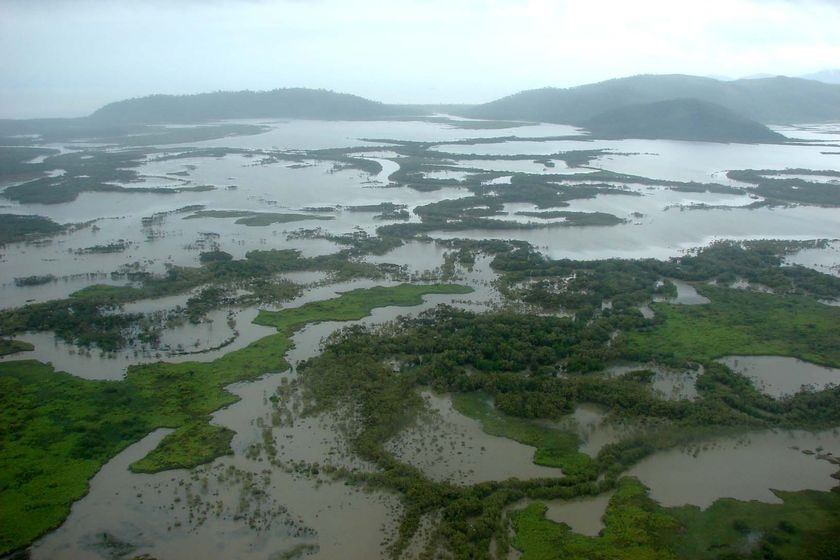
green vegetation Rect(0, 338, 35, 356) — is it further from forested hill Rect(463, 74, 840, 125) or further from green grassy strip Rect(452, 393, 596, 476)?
forested hill Rect(463, 74, 840, 125)

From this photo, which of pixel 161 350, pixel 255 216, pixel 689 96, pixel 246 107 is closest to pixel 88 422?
pixel 161 350

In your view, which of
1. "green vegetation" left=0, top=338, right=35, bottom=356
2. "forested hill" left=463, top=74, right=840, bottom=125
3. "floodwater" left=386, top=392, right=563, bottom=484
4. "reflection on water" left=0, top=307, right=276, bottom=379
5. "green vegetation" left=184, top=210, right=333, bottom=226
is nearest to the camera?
"floodwater" left=386, top=392, right=563, bottom=484

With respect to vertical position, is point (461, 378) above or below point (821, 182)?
below

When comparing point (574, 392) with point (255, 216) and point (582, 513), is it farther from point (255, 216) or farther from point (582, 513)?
point (255, 216)

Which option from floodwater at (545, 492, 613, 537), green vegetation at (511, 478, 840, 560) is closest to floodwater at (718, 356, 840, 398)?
green vegetation at (511, 478, 840, 560)

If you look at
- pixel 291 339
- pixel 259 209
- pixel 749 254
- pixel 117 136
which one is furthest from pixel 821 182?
pixel 117 136

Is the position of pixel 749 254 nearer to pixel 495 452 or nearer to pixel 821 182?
pixel 495 452

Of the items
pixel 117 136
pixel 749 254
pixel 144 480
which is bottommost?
pixel 144 480
